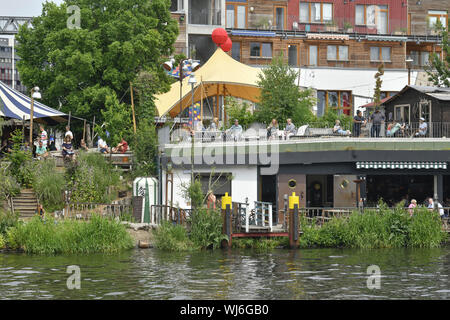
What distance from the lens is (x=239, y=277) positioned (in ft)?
81.2

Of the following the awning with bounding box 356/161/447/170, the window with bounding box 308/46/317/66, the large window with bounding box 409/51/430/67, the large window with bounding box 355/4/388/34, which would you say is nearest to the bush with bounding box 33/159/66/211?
the awning with bounding box 356/161/447/170

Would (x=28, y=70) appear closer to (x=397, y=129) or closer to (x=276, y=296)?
(x=397, y=129)

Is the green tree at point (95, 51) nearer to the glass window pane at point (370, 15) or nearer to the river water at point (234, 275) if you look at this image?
the river water at point (234, 275)

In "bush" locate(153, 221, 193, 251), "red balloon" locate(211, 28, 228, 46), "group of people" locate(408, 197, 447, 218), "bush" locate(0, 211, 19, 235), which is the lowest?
"bush" locate(153, 221, 193, 251)

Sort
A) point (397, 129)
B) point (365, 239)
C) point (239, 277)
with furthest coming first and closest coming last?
point (397, 129) → point (365, 239) → point (239, 277)

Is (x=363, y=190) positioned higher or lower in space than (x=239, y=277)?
higher

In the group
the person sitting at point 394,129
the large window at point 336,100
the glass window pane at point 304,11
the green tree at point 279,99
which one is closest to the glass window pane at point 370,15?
the glass window pane at point 304,11

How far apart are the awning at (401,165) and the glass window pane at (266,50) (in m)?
22.9

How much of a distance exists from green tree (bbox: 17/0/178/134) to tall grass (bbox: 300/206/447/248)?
50.7 ft

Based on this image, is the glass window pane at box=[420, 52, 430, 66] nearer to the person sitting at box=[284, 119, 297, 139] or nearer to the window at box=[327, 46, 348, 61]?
the window at box=[327, 46, 348, 61]

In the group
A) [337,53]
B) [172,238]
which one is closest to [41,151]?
[172,238]

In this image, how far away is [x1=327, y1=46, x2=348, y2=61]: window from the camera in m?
60.2
